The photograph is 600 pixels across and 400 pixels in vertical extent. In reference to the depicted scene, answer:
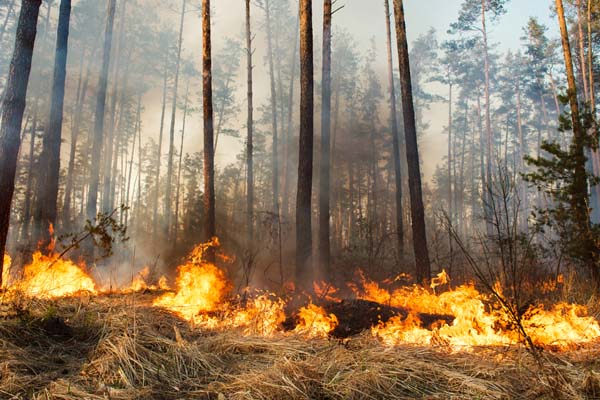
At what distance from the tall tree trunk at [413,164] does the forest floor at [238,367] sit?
527cm

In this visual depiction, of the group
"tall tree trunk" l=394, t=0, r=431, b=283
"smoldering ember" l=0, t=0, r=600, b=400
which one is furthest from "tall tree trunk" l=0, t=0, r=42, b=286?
"tall tree trunk" l=394, t=0, r=431, b=283

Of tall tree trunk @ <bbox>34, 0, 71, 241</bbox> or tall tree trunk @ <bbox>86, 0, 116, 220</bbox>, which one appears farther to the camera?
tall tree trunk @ <bbox>86, 0, 116, 220</bbox>

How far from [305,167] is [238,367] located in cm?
605

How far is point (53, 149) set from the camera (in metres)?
11.4

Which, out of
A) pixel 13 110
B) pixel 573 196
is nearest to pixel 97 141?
pixel 13 110

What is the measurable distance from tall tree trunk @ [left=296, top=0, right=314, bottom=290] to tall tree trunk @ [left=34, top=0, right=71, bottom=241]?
24.8ft

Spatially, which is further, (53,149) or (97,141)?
(97,141)

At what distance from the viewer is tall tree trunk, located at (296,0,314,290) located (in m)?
8.51

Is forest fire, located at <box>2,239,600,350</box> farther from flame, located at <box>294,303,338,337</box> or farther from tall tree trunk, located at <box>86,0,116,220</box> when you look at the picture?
tall tree trunk, located at <box>86,0,116,220</box>

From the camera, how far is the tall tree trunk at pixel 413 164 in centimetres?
945

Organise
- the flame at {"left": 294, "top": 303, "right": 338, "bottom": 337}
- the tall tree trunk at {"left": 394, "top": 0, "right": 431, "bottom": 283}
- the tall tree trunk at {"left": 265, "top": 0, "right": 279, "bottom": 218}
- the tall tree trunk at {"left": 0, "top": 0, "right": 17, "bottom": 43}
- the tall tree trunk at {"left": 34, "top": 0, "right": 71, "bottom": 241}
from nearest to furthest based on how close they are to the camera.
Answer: the flame at {"left": 294, "top": 303, "right": 338, "bottom": 337}
the tall tree trunk at {"left": 394, "top": 0, "right": 431, "bottom": 283}
the tall tree trunk at {"left": 34, "top": 0, "right": 71, "bottom": 241}
the tall tree trunk at {"left": 265, "top": 0, "right": 279, "bottom": 218}
the tall tree trunk at {"left": 0, "top": 0, "right": 17, "bottom": 43}

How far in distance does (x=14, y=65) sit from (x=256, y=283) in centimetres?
902

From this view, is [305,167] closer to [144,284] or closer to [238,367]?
[238,367]

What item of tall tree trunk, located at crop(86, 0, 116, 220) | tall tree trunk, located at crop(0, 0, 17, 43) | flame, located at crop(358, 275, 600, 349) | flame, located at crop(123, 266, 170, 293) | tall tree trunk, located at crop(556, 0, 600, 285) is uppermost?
tall tree trunk, located at crop(0, 0, 17, 43)
